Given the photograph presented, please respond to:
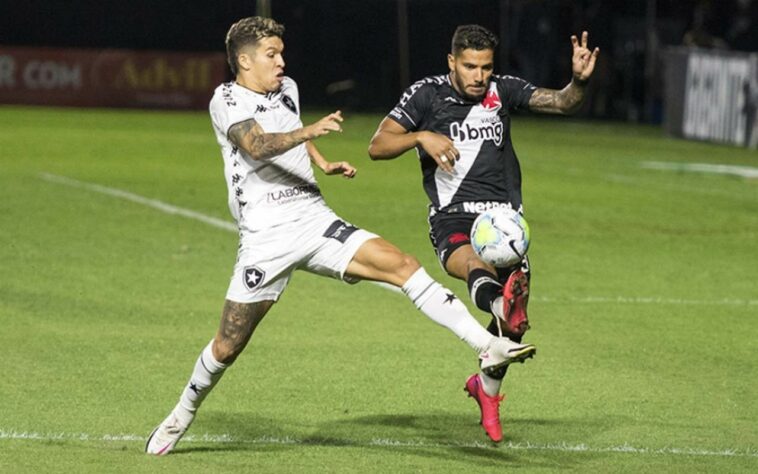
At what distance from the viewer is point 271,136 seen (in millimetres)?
6973

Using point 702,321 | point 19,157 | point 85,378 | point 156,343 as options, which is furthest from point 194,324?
point 19,157

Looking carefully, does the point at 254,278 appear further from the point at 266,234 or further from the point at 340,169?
the point at 340,169

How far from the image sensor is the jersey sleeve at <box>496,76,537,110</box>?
8.16m

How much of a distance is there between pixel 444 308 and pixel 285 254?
0.76 metres

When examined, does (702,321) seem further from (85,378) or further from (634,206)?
(634,206)

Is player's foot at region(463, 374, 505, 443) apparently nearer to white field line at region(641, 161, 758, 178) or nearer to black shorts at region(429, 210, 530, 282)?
black shorts at region(429, 210, 530, 282)

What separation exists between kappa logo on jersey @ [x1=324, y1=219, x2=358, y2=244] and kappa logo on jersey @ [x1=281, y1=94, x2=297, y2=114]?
1.88 feet

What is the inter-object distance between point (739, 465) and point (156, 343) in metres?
4.25

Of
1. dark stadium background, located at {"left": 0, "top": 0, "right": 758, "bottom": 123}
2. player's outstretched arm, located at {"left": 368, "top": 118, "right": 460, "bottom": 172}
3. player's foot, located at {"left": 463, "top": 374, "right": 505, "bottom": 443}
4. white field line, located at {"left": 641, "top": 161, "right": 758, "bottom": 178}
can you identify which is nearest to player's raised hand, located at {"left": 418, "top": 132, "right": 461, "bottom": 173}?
player's outstretched arm, located at {"left": 368, "top": 118, "right": 460, "bottom": 172}

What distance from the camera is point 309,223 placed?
7.26 meters

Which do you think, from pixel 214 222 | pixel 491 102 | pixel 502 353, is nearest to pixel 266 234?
pixel 502 353

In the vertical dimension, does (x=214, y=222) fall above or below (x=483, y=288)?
below

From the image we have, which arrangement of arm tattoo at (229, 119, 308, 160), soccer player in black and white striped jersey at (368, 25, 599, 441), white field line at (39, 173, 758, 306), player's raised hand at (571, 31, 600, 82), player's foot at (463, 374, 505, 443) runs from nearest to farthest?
arm tattoo at (229, 119, 308, 160) → player's foot at (463, 374, 505, 443) → soccer player in black and white striped jersey at (368, 25, 599, 441) → player's raised hand at (571, 31, 600, 82) → white field line at (39, 173, 758, 306)

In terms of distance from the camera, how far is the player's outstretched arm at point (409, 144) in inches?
294
